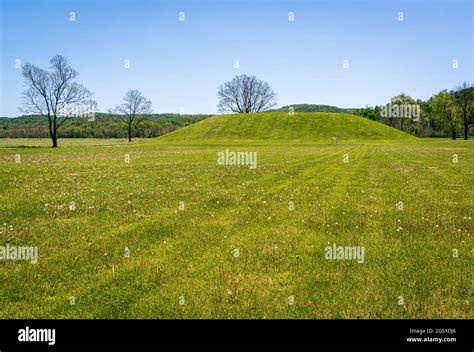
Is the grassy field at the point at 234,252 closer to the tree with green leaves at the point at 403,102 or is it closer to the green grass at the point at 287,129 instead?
the green grass at the point at 287,129

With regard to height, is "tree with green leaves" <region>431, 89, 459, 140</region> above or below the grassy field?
above

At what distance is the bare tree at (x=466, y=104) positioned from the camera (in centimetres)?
10769

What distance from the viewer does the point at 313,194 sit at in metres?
17.1

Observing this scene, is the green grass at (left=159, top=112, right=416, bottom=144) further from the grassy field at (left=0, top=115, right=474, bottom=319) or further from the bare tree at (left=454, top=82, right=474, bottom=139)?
the grassy field at (left=0, top=115, right=474, bottom=319)

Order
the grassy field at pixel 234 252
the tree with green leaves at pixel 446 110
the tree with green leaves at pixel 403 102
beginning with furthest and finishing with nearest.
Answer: the tree with green leaves at pixel 403 102 < the tree with green leaves at pixel 446 110 < the grassy field at pixel 234 252

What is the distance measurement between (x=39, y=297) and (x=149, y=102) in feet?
409

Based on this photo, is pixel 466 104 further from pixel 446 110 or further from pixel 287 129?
pixel 287 129

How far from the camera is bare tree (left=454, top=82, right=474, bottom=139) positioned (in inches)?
4240

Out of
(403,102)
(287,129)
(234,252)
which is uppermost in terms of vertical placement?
(403,102)

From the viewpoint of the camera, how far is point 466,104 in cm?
10838

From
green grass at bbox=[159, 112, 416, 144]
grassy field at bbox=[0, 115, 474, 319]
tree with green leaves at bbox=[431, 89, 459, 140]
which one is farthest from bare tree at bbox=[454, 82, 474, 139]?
grassy field at bbox=[0, 115, 474, 319]

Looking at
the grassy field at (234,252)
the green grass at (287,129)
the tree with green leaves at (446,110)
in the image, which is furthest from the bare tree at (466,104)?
the grassy field at (234,252)

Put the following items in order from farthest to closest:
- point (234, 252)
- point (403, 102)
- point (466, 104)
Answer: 1. point (403, 102)
2. point (466, 104)
3. point (234, 252)

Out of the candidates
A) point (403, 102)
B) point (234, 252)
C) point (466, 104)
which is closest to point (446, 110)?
point (466, 104)
